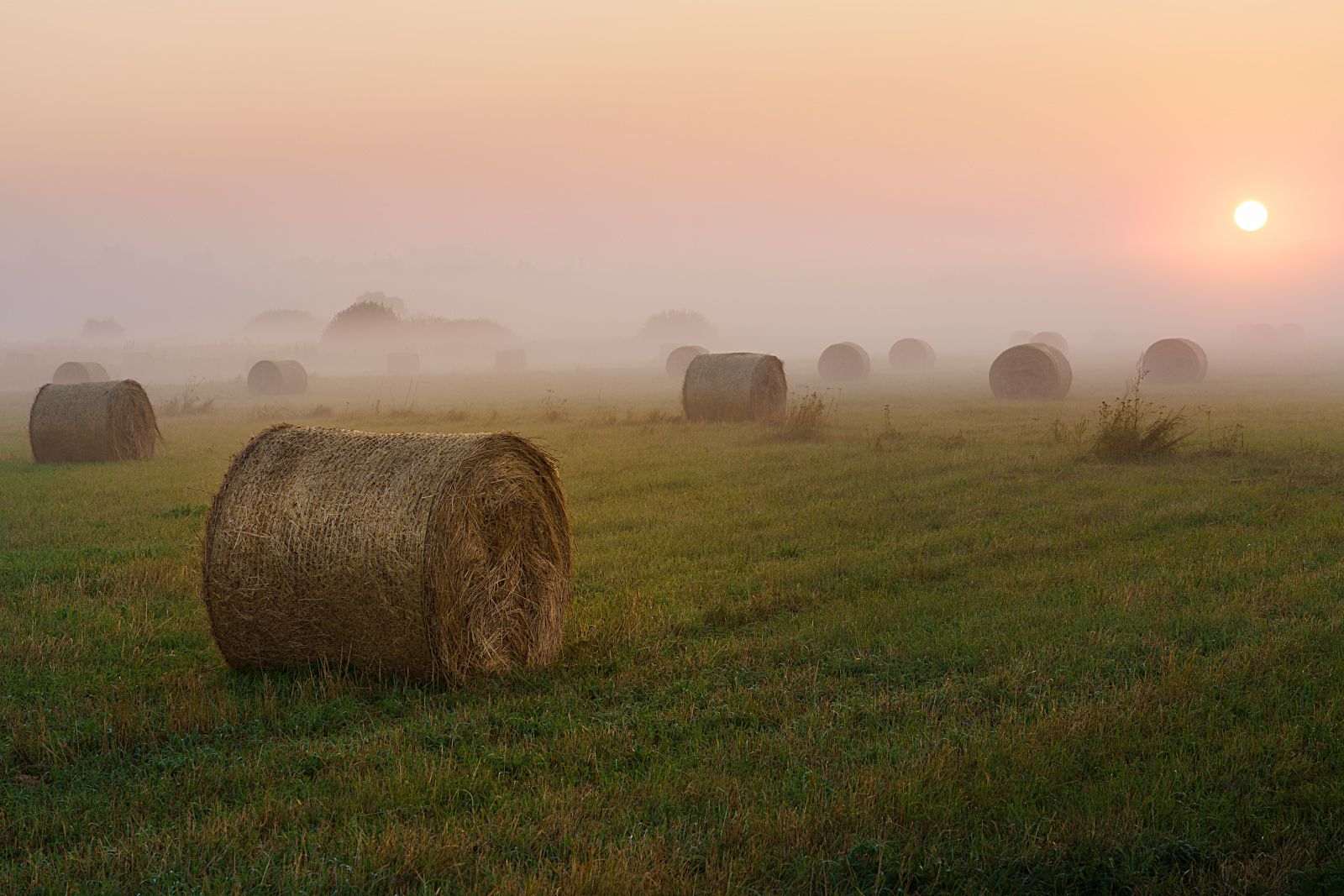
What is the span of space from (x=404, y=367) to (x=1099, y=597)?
85869mm

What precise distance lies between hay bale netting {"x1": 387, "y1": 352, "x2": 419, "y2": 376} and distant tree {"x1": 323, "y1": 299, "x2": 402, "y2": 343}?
74.0ft

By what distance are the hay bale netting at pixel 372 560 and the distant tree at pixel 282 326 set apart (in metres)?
194

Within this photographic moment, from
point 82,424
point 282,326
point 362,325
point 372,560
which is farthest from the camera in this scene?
point 282,326

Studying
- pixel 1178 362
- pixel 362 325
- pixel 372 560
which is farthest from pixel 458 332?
pixel 372 560

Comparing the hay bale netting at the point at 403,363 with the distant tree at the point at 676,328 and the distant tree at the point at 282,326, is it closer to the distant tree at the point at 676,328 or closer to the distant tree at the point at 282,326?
the distant tree at the point at 676,328

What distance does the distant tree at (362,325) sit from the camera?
363ft

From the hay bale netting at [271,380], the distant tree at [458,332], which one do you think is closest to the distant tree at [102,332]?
the distant tree at [458,332]

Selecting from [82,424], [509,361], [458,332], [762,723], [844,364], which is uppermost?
[458,332]

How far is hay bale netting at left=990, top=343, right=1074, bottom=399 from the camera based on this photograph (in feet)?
112

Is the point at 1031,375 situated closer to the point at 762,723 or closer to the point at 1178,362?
the point at 1178,362

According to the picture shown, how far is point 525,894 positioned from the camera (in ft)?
13.5

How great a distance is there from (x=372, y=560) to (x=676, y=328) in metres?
164

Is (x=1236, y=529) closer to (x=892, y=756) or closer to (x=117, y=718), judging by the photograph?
(x=892, y=756)

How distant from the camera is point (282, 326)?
19200 cm
